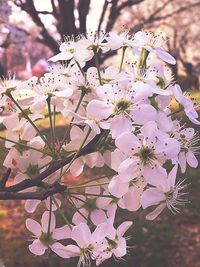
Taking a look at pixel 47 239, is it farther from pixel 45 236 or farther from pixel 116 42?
pixel 116 42

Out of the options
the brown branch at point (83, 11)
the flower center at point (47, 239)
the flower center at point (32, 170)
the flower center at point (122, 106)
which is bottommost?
the brown branch at point (83, 11)

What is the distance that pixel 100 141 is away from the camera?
1.01m

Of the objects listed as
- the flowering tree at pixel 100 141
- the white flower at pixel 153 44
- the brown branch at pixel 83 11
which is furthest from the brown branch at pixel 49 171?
the brown branch at pixel 83 11

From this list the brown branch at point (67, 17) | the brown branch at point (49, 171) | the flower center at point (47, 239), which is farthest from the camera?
the brown branch at point (67, 17)

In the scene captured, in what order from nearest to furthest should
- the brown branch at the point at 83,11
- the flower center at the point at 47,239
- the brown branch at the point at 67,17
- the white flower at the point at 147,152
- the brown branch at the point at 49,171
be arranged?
the white flower at the point at 147,152 < the brown branch at the point at 49,171 < the flower center at the point at 47,239 < the brown branch at the point at 67,17 < the brown branch at the point at 83,11

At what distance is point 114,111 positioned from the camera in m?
0.97

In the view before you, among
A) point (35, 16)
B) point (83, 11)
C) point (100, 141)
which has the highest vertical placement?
point (100, 141)

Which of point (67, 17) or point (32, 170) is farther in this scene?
point (67, 17)

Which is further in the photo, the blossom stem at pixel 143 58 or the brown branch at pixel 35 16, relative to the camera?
the brown branch at pixel 35 16

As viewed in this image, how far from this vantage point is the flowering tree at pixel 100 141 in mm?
940

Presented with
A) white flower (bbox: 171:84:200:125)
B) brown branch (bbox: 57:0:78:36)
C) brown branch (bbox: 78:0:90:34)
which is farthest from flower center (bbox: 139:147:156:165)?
brown branch (bbox: 78:0:90:34)

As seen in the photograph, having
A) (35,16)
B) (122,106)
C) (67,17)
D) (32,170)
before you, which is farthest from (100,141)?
(67,17)

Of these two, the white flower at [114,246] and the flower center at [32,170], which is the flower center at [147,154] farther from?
the flower center at [32,170]

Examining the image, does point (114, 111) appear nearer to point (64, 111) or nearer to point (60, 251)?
point (64, 111)
